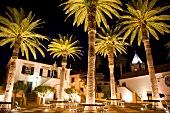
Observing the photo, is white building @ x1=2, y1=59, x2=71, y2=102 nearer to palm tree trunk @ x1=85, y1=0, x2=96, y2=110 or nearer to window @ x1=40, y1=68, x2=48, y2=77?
window @ x1=40, y1=68, x2=48, y2=77

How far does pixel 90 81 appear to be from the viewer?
12.7m

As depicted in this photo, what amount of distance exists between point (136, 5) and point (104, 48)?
932 centimetres

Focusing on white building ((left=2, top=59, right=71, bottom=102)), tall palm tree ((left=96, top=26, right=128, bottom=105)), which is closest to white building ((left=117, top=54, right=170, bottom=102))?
tall palm tree ((left=96, top=26, right=128, bottom=105))

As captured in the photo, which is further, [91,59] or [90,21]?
[90,21]

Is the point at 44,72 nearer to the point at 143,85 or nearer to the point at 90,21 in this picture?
the point at 143,85

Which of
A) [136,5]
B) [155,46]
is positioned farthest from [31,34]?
[155,46]

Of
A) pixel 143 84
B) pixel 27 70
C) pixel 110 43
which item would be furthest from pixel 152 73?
pixel 27 70

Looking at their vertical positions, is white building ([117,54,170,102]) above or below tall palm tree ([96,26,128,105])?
below

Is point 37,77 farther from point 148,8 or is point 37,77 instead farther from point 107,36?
point 148,8

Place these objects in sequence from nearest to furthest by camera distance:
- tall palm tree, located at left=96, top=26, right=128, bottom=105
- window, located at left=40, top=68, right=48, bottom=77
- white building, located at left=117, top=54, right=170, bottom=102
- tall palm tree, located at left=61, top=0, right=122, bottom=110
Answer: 1. tall palm tree, located at left=61, top=0, right=122, bottom=110
2. tall palm tree, located at left=96, top=26, right=128, bottom=105
3. white building, located at left=117, top=54, right=170, bottom=102
4. window, located at left=40, top=68, right=48, bottom=77

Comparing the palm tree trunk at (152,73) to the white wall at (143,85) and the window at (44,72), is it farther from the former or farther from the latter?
the window at (44,72)

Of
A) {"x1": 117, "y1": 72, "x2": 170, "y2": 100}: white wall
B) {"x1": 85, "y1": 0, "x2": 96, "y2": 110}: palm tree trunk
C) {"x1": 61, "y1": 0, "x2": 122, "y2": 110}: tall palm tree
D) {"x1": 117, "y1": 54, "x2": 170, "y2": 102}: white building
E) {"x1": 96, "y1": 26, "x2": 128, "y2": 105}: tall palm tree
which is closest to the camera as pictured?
{"x1": 85, "y1": 0, "x2": 96, "y2": 110}: palm tree trunk

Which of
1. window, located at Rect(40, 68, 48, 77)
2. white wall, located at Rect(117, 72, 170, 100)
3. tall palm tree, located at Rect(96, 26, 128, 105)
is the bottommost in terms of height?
white wall, located at Rect(117, 72, 170, 100)

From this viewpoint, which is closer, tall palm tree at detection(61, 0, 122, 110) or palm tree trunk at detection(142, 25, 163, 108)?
tall palm tree at detection(61, 0, 122, 110)
